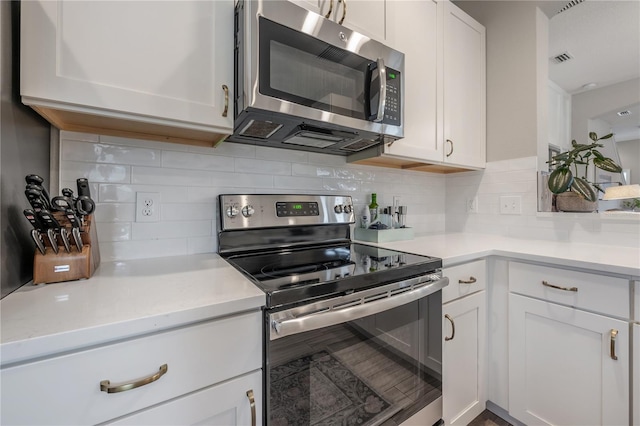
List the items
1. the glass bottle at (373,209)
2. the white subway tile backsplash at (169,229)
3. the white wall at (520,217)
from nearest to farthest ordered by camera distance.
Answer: the white subway tile backsplash at (169,229) < the white wall at (520,217) < the glass bottle at (373,209)

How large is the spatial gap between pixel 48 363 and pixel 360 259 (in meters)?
0.94

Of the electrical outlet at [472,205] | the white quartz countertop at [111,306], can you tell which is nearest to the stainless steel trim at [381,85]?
the white quartz countertop at [111,306]

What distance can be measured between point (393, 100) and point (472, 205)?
1.22m

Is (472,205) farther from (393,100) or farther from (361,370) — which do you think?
(361,370)

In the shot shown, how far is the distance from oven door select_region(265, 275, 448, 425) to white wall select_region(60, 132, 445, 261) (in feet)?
2.27

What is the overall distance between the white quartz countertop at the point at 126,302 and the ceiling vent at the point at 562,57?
210 centimetres

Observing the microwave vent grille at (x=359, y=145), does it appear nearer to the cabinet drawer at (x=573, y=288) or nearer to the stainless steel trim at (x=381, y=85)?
the stainless steel trim at (x=381, y=85)

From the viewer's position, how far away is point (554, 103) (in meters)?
2.55

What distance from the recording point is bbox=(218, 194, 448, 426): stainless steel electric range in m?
0.75

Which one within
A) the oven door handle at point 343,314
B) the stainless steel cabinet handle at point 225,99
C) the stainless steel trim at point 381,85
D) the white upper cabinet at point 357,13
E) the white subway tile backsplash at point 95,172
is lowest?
the oven door handle at point 343,314

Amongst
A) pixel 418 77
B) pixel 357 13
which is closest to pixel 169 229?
pixel 357 13

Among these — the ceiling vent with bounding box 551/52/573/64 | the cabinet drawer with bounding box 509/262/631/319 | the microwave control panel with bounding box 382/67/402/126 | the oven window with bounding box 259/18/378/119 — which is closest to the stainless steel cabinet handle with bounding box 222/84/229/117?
the oven window with bounding box 259/18/378/119

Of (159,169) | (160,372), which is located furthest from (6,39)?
(160,372)

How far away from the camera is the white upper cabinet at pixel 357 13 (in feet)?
3.75
